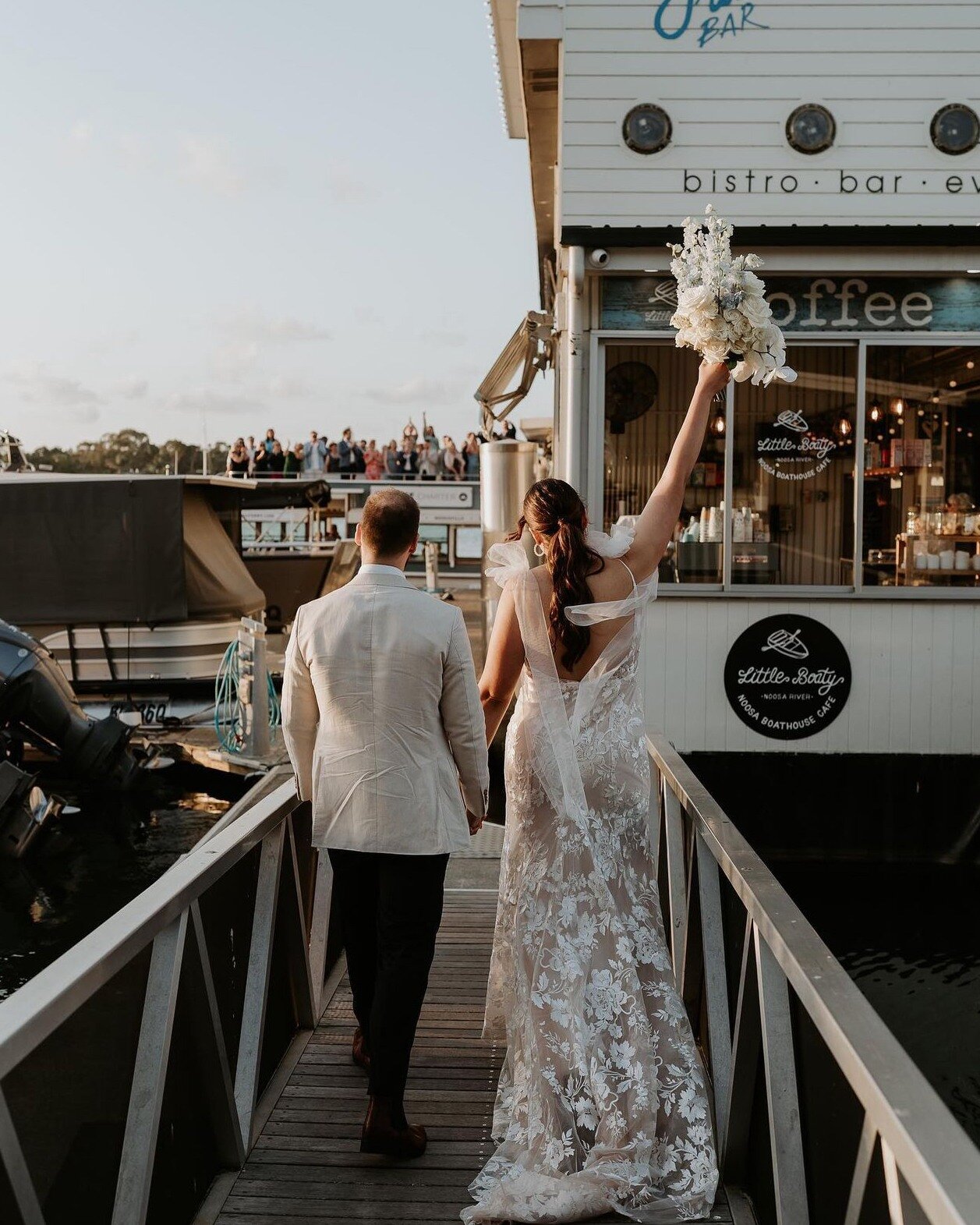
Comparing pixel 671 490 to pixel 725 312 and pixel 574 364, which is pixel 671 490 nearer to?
pixel 725 312

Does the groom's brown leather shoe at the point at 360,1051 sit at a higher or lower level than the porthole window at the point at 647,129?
lower

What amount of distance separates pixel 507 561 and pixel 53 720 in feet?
26.3

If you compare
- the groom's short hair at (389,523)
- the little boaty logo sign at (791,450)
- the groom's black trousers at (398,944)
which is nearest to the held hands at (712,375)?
the groom's short hair at (389,523)

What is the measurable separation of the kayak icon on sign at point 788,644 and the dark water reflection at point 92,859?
199 inches

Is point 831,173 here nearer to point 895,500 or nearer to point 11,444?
point 895,500

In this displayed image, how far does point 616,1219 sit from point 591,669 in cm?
147

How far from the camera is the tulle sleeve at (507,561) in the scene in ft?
12.3

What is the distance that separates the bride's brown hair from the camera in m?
3.65

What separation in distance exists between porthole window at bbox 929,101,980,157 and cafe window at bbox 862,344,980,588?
4.02ft

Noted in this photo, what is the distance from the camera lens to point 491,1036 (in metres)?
4.18

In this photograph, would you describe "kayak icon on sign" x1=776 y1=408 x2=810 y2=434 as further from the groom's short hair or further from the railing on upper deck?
the groom's short hair

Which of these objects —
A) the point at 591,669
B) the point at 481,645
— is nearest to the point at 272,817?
the point at 591,669

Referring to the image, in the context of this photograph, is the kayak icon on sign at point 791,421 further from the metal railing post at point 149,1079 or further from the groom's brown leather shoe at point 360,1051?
the metal railing post at point 149,1079

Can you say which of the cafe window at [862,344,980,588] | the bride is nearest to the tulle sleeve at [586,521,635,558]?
the bride
